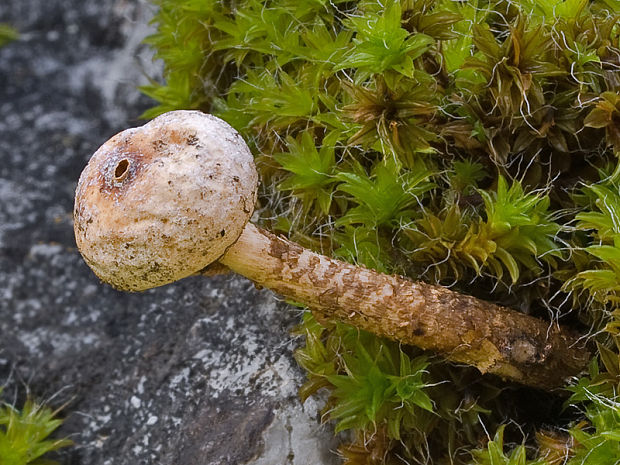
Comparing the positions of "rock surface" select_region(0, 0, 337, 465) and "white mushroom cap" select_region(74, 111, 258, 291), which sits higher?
"white mushroom cap" select_region(74, 111, 258, 291)

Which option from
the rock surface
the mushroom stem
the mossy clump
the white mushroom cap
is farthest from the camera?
the rock surface

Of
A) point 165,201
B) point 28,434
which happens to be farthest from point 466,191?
point 28,434

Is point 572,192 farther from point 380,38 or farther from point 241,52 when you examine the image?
point 241,52

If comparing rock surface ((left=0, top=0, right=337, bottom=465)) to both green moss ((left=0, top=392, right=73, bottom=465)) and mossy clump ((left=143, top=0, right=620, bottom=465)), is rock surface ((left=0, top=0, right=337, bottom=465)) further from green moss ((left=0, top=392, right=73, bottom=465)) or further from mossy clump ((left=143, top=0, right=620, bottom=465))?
mossy clump ((left=143, top=0, right=620, bottom=465))

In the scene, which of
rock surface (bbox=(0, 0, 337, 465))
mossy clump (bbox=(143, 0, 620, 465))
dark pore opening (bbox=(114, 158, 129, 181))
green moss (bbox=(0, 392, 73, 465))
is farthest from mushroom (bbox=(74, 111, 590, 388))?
green moss (bbox=(0, 392, 73, 465))

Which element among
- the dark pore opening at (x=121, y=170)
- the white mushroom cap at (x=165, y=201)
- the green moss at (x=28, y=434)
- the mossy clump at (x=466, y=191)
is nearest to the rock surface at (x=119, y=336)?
the green moss at (x=28, y=434)

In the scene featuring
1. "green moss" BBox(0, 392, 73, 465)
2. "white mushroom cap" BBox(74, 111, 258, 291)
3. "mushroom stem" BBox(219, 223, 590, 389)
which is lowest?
"green moss" BBox(0, 392, 73, 465)

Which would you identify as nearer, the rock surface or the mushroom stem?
the mushroom stem

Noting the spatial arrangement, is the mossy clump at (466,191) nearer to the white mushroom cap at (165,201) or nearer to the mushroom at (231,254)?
the mushroom at (231,254)
